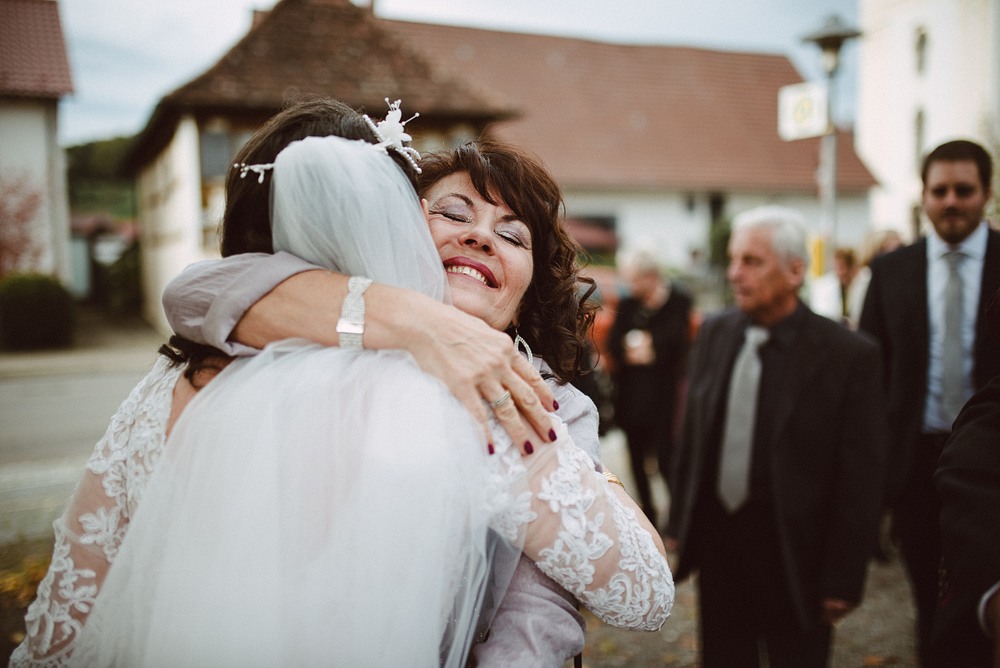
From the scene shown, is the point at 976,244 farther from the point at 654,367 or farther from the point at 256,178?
the point at 256,178

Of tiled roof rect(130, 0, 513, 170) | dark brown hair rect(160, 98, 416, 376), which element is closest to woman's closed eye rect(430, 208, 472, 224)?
dark brown hair rect(160, 98, 416, 376)

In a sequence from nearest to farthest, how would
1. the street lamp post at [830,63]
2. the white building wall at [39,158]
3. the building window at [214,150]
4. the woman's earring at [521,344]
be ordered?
1. the woman's earring at [521,344]
2. the street lamp post at [830,63]
3. the building window at [214,150]
4. the white building wall at [39,158]

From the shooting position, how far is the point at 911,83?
2036 centimetres

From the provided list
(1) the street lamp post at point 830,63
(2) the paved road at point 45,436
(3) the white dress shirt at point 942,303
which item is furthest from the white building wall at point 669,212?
(3) the white dress shirt at point 942,303

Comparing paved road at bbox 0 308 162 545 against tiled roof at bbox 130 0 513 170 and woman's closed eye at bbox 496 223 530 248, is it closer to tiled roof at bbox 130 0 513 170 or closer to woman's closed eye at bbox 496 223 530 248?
woman's closed eye at bbox 496 223 530 248

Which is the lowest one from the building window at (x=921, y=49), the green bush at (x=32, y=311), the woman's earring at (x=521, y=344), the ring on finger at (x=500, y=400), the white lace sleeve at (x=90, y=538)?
the green bush at (x=32, y=311)

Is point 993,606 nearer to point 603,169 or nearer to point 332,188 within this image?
point 332,188

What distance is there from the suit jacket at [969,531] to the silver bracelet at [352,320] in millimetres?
1126

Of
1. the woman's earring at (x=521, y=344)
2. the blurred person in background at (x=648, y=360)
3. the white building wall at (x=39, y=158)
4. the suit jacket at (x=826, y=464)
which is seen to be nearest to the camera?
the woman's earring at (x=521, y=344)

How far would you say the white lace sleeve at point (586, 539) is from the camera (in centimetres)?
128

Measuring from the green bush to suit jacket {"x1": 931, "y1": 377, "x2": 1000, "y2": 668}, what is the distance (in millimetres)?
15274

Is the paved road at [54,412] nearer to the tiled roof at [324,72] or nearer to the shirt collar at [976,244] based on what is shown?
the tiled roof at [324,72]

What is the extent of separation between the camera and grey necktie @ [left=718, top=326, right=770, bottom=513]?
→ 298cm

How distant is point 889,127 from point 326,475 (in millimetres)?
26027
